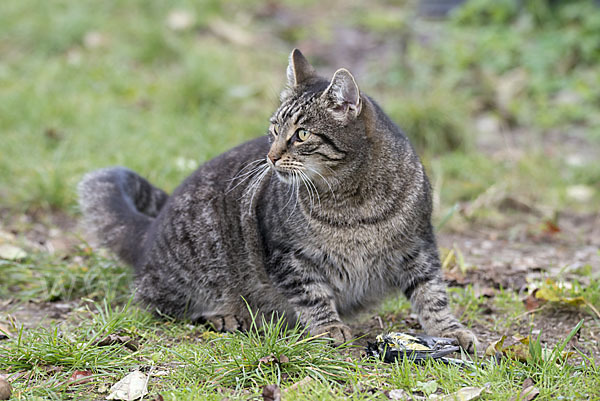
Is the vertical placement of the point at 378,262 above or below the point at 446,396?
above

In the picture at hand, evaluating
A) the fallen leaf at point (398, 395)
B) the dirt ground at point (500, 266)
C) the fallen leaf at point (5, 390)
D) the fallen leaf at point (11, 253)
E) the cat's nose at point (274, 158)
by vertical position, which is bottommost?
the dirt ground at point (500, 266)

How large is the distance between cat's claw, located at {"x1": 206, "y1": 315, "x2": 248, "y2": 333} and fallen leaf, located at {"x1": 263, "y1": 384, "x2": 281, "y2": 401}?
92 cm

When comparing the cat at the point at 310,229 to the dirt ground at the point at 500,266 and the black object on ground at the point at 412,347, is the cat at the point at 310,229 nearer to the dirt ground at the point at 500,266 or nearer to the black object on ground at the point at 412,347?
the black object on ground at the point at 412,347

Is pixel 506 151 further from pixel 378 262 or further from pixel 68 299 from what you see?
pixel 68 299

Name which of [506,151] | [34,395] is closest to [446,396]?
[34,395]

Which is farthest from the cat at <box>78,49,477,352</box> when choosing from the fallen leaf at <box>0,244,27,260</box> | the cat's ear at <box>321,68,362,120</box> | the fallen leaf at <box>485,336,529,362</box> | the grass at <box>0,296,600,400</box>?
the fallen leaf at <box>0,244,27,260</box>

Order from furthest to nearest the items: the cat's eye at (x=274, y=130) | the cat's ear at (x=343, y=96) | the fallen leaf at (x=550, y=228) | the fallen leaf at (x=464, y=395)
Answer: the fallen leaf at (x=550, y=228) < the cat's eye at (x=274, y=130) < the cat's ear at (x=343, y=96) < the fallen leaf at (x=464, y=395)

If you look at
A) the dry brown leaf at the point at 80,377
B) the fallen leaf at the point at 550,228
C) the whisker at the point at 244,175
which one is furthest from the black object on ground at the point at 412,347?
the fallen leaf at the point at 550,228

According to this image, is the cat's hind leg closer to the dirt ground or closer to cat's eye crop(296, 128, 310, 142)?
the dirt ground

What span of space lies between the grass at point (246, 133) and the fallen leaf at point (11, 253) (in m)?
0.07

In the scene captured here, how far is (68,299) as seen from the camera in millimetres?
3891

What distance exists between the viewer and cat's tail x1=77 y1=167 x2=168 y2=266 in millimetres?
4008

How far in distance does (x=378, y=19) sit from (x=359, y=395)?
797 centimetres

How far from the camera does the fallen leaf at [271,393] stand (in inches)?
102
